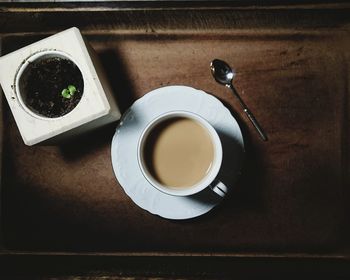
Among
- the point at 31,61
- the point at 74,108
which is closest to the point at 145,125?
the point at 74,108

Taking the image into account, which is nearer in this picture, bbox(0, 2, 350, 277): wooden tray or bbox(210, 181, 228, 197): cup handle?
bbox(210, 181, 228, 197): cup handle

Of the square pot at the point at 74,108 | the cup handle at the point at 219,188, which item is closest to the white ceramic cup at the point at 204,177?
the cup handle at the point at 219,188

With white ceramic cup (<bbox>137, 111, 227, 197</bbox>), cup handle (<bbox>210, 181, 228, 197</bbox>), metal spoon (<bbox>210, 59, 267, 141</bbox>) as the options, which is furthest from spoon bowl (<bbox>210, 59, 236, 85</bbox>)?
cup handle (<bbox>210, 181, 228, 197</bbox>)

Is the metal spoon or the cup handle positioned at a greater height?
the metal spoon

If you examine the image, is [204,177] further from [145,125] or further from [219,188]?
[145,125]

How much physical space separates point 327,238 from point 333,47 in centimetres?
48

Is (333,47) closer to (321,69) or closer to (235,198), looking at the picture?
(321,69)

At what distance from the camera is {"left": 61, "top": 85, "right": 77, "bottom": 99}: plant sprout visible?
3.04ft

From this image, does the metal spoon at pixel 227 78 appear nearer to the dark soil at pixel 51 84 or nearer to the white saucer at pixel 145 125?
the white saucer at pixel 145 125

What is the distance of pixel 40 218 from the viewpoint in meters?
1.04

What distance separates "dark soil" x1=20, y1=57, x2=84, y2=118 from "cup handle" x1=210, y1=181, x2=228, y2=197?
37 cm

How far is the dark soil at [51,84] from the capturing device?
92 cm

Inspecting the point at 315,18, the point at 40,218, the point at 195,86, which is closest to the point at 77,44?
the point at 195,86

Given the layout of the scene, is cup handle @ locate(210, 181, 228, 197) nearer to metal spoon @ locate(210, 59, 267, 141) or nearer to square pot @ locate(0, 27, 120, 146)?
metal spoon @ locate(210, 59, 267, 141)
